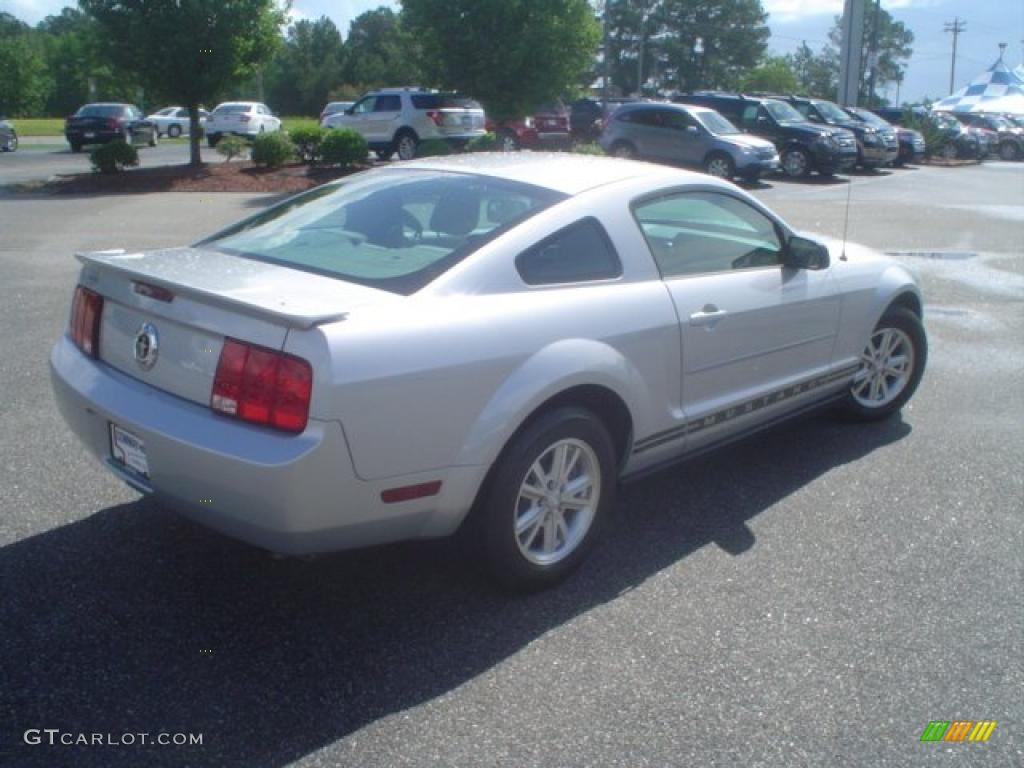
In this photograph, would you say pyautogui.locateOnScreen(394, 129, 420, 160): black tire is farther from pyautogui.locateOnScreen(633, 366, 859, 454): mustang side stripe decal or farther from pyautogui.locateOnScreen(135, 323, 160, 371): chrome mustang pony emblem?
pyautogui.locateOnScreen(135, 323, 160, 371): chrome mustang pony emblem

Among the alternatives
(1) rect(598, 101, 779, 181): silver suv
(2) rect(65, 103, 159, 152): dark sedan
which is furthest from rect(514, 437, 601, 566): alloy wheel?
(2) rect(65, 103, 159, 152): dark sedan

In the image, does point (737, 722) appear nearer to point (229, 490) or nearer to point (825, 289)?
point (229, 490)

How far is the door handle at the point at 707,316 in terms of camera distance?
4.52 m

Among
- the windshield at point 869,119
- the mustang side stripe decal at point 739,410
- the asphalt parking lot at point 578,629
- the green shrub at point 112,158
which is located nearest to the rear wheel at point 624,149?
the windshield at point 869,119

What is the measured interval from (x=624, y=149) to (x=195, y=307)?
22998 millimetres

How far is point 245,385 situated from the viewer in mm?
3385

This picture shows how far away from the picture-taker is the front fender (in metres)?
3.66

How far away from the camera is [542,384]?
150 inches

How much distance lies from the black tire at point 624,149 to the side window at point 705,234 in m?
20.7

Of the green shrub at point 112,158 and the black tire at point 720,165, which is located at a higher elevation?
the green shrub at point 112,158

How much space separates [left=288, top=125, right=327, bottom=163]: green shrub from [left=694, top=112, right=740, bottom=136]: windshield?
28.1 ft

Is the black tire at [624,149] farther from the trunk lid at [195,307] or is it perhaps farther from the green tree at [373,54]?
the green tree at [373,54]

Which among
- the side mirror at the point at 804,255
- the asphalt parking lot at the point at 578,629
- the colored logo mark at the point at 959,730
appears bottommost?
the colored logo mark at the point at 959,730

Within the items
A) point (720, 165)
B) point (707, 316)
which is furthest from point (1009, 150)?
point (707, 316)
